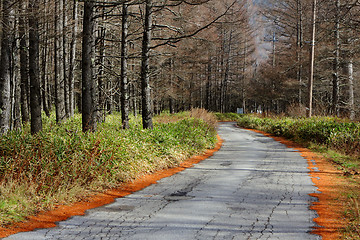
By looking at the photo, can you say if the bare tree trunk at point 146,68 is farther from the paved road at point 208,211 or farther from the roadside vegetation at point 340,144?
the roadside vegetation at point 340,144

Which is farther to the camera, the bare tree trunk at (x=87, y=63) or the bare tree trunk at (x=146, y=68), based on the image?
the bare tree trunk at (x=146, y=68)

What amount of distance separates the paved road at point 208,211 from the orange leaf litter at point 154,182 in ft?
0.59

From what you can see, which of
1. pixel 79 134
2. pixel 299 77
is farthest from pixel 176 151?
pixel 299 77

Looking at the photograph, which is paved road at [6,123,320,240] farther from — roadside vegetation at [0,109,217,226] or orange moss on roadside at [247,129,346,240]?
roadside vegetation at [0,109,217,226]

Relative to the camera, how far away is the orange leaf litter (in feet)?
13.5

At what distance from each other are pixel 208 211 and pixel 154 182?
2.59 metres

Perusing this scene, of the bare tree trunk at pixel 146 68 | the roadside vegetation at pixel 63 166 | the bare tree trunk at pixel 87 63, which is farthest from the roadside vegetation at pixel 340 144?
the bare tree trunk at pixel 146 68

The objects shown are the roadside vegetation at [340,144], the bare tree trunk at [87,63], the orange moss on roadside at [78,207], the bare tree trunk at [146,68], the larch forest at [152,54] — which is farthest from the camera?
the bare tree trunk at [146,68]

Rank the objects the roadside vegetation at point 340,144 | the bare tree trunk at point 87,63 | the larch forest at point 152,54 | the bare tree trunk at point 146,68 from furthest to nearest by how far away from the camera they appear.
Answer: the bare tree trunk at point 146,68
the larch forest at point 152,54
the bare tree trunk at point 87,63
the roadside vegetation at point 340,144

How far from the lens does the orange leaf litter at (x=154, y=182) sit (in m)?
4.12

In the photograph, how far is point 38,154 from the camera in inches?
245

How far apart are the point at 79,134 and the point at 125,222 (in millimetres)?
3509

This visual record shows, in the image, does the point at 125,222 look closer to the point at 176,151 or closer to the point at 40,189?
the point at 40,189

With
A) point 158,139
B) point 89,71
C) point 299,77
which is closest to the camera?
point 89,71
